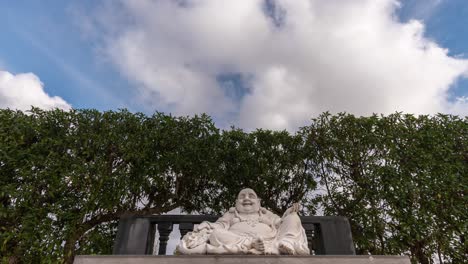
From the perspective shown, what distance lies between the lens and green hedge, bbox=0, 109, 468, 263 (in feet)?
18.9

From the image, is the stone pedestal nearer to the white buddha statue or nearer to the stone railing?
the white buddha statue

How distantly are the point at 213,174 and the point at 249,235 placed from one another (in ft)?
8.70

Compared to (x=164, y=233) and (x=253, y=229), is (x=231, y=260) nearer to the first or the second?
(x=253, y=229)

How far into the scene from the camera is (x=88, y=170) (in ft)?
20.0

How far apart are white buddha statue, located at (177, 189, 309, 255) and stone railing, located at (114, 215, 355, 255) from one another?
58 cm

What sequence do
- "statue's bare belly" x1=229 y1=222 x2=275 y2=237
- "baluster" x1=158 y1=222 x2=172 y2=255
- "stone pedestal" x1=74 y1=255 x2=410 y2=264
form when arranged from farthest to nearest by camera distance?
"baluster" x1=158 y1=222 x2=172 y2=255, "statue's bare belly" x1=229 y1=222 x2=275 y2=237, "stone pedestal" x1=74 y1=255 x2=410 y2=264

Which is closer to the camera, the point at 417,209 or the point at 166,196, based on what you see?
the point at 417,209

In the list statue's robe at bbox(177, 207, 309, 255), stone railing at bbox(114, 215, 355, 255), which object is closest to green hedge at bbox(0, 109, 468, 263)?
stone railing at bbox(114, 215, 355, 255)

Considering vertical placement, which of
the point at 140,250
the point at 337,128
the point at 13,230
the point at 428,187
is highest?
the point at 337,128

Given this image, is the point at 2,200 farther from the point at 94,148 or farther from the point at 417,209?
the point at 417,209

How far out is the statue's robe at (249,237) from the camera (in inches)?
159

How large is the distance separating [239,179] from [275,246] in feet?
10.2

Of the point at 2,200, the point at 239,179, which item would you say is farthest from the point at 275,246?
the point at 2,200

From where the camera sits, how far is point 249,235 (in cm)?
452
